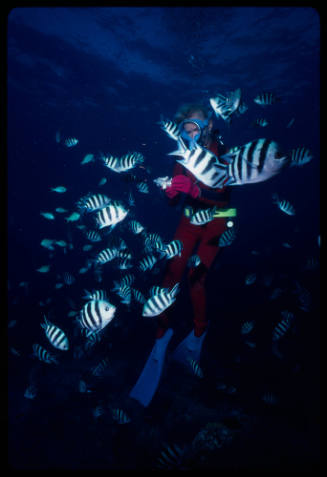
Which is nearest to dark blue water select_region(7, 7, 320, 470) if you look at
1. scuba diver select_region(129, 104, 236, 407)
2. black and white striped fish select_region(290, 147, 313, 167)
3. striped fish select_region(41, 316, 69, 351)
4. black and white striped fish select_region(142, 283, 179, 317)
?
black and white striped fish select_region(290, 147, 313, 167)

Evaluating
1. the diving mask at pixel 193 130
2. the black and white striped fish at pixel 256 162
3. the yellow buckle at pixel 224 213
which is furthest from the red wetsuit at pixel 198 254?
the black and white striped fish at pixel 256 162

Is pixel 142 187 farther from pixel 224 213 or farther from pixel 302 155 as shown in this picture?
pixel 302 155

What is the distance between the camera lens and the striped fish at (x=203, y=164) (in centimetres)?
232

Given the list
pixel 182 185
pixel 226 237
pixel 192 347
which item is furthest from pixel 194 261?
pixel 192 347

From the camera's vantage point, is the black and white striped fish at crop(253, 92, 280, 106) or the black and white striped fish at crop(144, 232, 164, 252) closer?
the black and white striped fish at crop(253, 92, 280, 106)

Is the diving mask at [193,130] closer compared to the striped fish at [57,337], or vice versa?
the striped fish at [57,337]

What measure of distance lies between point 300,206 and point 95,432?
6517 cm

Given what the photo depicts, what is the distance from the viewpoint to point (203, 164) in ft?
7.77

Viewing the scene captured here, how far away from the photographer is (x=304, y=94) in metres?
22.9

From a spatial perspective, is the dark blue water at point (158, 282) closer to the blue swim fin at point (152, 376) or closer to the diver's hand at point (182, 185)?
the blue swim fin at point (152, 376)

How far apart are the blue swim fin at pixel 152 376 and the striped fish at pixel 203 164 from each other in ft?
A: 15.9

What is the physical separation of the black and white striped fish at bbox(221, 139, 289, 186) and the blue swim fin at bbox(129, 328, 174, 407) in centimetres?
508

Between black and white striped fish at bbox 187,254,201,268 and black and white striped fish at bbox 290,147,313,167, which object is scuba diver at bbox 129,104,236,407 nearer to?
black and white striped fish at bbox 187,254,201,268

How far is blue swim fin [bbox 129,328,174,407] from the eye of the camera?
592 cm
